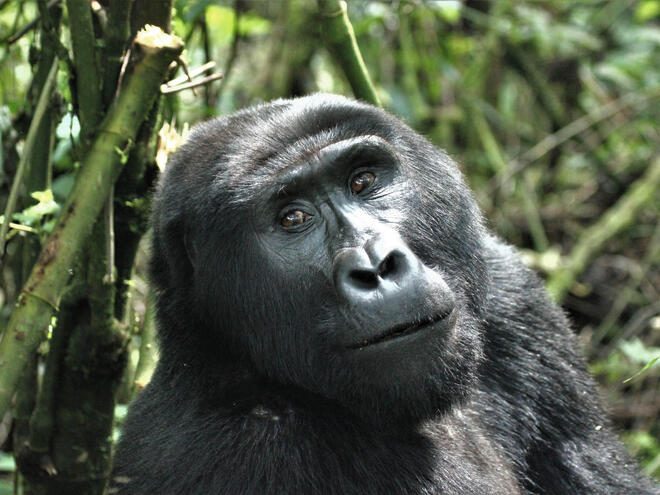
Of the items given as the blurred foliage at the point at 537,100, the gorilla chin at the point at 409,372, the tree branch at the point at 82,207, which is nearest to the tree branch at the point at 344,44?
the tree branch at the point at 82,207

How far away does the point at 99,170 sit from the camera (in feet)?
9.37

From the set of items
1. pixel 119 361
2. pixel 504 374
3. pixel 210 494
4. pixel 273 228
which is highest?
pixel 273 228

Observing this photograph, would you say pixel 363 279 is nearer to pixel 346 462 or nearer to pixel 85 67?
pixel 346 462

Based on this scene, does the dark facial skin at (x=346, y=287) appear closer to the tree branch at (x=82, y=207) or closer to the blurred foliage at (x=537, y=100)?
the tree branch at (x=82, y=207)

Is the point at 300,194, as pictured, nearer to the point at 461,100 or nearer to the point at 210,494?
the point at 210,494

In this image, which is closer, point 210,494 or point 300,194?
point 210,494

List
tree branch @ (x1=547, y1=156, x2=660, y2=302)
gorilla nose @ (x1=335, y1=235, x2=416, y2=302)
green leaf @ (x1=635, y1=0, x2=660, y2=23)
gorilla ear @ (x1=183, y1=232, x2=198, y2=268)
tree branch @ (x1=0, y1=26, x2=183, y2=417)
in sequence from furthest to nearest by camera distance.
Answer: green leaf @ (x1=635, y1=0, x2=660, y2=23)
tree branch @ (x1=547, y1=156, x2=660, y2=302)
gorilla ear @ (x1=183, y1=232, x2=198, y2=268)
gorilla nose @ (x1=335, y1=235, x2=416, y2=302)
tree branch @ (x1=0, y1=26, x2=183, y2=417)

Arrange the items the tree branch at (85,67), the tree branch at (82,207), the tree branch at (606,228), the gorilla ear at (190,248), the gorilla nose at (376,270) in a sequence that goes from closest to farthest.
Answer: the tree branch at (82,207)
the gorilla nose at (376,270)
the tree branch at (85,67)
the gorilla ear at (190,248)
the tree branch at (606,228)

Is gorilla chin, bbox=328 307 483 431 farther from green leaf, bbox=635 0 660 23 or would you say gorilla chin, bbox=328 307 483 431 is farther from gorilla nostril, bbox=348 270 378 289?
green leaf, bbox=635 0 660 23

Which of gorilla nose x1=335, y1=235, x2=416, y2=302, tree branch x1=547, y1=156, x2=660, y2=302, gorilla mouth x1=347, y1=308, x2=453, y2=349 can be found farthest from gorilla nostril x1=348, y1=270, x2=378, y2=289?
tree branch x1=547, y1=156, x2=660, y2=302

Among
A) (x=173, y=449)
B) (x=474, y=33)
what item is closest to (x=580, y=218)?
(x=474, y=33)

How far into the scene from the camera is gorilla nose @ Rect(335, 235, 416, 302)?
2688 millimetres

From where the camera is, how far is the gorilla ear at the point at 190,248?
3.20m

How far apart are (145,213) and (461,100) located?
4.82 metres
